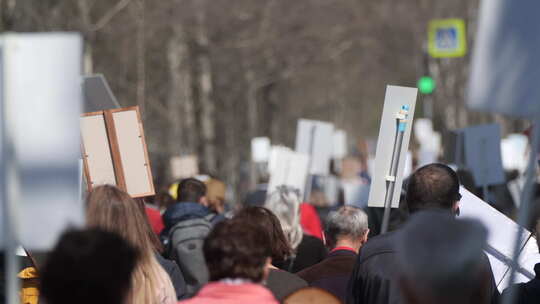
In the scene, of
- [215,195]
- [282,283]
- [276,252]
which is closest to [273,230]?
[276,252]

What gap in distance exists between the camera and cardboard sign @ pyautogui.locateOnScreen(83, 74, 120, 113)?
→ 8.87 meters

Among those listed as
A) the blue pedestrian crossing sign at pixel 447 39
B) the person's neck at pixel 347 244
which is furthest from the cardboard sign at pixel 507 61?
the blue pedestrian crossing sign at pixel 447 39

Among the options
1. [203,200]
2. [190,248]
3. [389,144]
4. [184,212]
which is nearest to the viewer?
[389,144]

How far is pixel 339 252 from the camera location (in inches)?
271

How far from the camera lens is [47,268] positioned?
3672 millimetres

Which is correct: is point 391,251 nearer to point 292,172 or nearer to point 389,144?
point 389,144

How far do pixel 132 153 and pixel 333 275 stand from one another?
163 centimetres

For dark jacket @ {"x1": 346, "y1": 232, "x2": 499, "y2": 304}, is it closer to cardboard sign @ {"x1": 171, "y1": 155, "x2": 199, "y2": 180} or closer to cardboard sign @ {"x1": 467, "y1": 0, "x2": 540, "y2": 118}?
cardboard sign @ {"x1": 467, "y1": 0, "x2": 540, "y2": 118}

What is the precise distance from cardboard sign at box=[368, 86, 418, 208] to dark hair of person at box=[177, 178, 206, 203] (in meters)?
2.54

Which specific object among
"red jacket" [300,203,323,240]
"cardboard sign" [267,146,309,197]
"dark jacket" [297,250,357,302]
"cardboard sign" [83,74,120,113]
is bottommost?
"red jacket" [300,203,323,240]

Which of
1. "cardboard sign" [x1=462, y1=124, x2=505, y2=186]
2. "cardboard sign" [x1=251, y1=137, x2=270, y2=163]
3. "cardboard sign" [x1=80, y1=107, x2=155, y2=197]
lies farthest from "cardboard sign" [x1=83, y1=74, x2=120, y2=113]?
"cardboard sign" [x1=251, y1=137, x2=270, y2=163]

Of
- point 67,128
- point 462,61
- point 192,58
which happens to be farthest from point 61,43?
point 462,61

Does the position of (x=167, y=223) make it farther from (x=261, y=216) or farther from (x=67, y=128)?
(x=67, y=128)

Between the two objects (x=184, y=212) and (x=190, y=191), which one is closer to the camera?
(x=184, y=212)
